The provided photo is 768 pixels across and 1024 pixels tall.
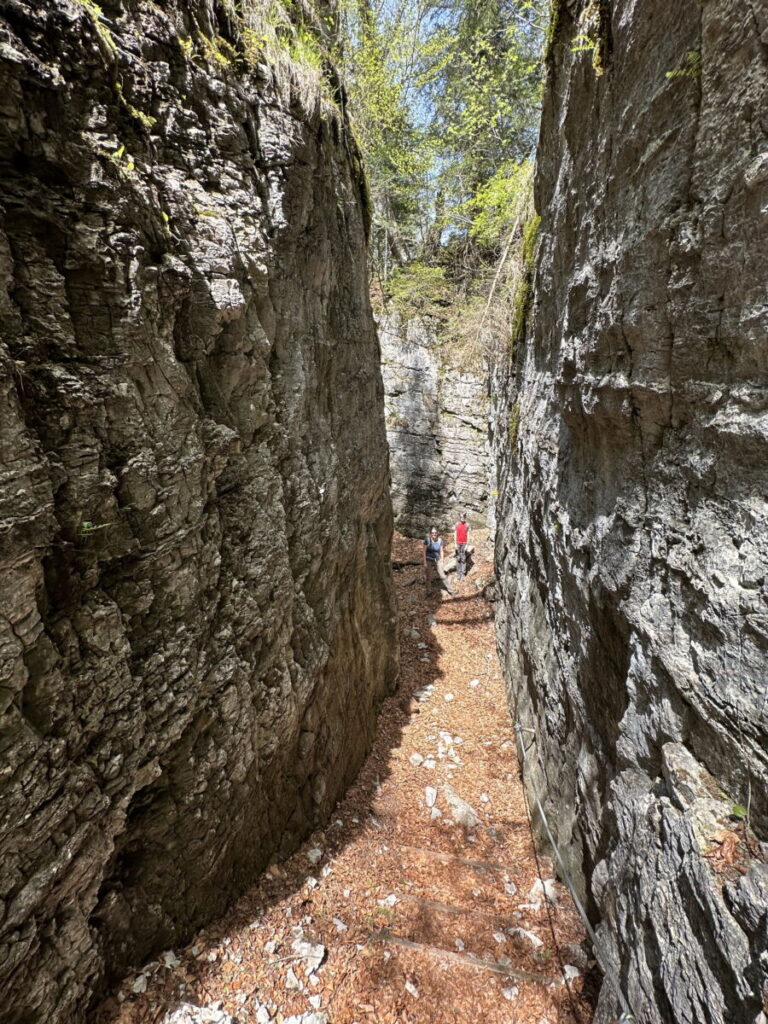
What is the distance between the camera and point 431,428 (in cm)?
1534

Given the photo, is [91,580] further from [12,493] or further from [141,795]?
[141,795]

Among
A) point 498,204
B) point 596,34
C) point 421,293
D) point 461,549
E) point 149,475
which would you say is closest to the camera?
point 149,475

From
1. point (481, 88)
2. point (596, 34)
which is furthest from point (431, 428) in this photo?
point (596, 34)

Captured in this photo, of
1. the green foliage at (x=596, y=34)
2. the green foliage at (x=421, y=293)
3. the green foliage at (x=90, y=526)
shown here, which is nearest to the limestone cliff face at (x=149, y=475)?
the green foliage at (x=90, y=526)

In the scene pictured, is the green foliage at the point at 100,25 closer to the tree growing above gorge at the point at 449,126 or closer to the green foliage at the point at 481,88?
the tree growing above gorge at the point at 449,126

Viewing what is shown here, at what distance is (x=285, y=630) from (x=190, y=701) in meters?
1.33

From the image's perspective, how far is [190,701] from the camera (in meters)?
3.73

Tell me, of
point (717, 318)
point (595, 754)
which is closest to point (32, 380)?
point (717, 318)

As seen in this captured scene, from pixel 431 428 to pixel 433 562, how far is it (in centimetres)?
516

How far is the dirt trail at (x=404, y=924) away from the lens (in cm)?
370

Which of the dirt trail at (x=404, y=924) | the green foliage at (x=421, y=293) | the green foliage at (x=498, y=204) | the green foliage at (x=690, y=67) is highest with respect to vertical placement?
the green foliage at (x=498, y=204)

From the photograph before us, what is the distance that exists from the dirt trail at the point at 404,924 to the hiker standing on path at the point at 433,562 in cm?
527

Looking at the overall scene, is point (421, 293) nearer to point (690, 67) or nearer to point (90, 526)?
point (690, 67)

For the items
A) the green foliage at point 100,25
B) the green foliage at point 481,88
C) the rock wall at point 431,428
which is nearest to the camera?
the green foliage at point 100,25
